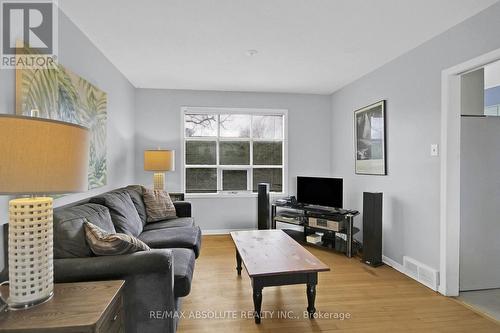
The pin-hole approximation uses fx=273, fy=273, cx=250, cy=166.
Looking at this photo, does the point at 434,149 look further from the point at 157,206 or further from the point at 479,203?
the point at 157,206

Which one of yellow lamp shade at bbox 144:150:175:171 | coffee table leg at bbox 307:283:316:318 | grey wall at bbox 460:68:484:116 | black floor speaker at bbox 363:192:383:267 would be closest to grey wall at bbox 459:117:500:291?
grey wall at bbox 460:68:484:116

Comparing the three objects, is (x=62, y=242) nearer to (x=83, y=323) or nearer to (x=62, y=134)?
(x=83, y=323)

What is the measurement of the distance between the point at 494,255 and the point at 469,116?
4.56 feet

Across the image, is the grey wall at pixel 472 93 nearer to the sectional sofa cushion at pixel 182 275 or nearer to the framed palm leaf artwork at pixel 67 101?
the sectional sofa cushion at pixel 182 275

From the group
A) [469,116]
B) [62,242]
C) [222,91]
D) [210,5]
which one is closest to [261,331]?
[62,242]

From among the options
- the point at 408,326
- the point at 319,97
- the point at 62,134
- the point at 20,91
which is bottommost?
the point at 408,326

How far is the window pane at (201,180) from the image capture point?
15.5 ft

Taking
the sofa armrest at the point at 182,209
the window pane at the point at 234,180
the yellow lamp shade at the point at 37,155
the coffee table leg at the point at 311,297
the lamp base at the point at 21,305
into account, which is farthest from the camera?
the window pane at the point at 234,180

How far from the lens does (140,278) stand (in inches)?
63.2

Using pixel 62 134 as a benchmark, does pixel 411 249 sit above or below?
below

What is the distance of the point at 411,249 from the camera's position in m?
3.01

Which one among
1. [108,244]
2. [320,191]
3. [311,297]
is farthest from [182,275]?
[320,191]

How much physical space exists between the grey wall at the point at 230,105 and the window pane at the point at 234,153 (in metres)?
0.65

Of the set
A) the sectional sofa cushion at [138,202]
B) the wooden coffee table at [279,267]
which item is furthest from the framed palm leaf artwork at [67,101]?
the wooden coffee table at [279,267]
